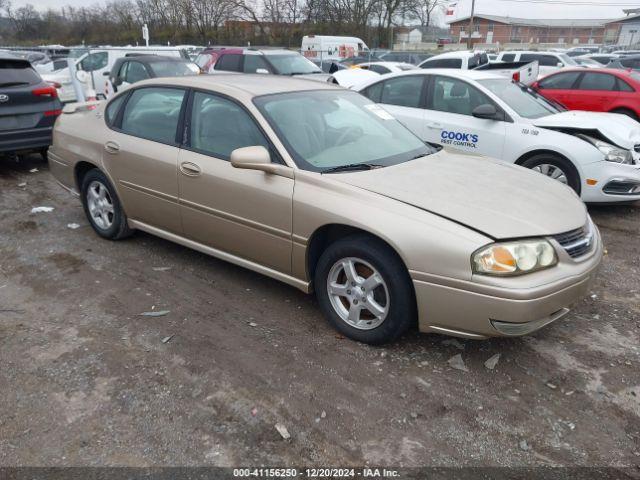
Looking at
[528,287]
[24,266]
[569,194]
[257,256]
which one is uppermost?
[569,194]

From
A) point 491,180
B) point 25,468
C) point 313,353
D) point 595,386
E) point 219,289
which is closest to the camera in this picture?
point 25,468

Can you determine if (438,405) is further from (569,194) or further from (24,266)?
(24,266)

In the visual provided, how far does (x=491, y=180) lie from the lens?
11.7 ft

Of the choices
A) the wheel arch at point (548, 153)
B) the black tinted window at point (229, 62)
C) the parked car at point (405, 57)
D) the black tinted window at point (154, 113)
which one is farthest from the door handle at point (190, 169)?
the parked car at point (405, 57)

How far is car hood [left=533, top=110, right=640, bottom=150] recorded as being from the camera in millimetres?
6004

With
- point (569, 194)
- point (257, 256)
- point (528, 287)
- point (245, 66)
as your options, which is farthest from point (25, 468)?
point (245, 66)

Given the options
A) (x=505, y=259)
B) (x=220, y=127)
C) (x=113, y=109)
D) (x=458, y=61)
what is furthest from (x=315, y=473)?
(x=458, y=61)

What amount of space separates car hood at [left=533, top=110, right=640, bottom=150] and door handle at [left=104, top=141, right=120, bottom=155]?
181 inches

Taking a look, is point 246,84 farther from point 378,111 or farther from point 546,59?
point 546,59

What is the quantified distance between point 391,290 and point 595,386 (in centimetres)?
130

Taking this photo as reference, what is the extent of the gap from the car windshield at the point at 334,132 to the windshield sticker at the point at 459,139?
229 centimetres

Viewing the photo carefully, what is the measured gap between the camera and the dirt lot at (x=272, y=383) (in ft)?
8.29

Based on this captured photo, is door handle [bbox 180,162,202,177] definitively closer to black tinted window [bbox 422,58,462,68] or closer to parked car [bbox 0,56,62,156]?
parked car [bbox 0,56,62,156]

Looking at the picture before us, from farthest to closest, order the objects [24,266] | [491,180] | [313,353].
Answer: [24,266]
[491,180]
[313,353]
